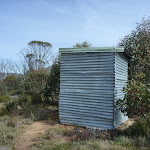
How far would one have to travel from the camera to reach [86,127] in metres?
7.09

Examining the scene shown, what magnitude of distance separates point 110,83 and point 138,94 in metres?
1.13

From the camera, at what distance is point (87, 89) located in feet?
23.6

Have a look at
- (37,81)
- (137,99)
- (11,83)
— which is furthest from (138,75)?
(11,83)

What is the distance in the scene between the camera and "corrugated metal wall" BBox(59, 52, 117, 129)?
22.4ft

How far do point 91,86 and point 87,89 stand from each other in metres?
0.22

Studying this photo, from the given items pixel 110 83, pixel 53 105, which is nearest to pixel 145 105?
pixel 110 83

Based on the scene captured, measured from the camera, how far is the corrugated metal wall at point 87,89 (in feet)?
22.4

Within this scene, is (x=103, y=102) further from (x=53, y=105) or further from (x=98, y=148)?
(x=53, y=105)

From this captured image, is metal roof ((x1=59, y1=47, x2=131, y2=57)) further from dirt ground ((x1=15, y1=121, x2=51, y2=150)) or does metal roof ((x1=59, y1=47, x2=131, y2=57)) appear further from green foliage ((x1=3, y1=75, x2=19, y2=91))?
green foliage ((x1=3, y1=75, x2=19, y2=91))

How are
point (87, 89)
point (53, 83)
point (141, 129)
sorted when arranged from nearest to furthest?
point (141, 129) → point (87, 89) → point (53, 83)

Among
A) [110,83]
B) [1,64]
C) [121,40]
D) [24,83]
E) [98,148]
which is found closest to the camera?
[98,148]

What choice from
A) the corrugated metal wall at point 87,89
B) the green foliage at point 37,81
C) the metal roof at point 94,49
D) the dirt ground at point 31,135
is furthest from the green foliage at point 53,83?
the green foliage at point 37,81

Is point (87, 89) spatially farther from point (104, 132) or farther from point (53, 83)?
point (53, 83)

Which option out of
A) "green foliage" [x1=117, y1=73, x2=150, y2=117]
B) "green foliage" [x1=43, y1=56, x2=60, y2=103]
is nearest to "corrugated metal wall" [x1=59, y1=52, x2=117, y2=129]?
"green foliage" [x1=117, y1=73, x2=150, y2=117]
